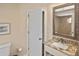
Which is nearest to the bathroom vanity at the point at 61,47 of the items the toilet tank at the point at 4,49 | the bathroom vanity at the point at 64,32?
the bathroom vanity at the point at 64,32

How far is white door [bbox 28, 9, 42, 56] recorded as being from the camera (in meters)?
1.43

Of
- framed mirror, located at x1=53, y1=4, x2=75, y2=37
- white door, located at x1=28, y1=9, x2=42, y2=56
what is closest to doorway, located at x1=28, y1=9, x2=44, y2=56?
white door, located at x1=28, y1=9, x2=42, y2=56

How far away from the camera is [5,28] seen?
1.41 meters

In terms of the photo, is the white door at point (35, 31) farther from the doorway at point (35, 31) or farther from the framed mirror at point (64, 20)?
the framed mirror at point (64, 20)

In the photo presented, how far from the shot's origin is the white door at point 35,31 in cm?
143

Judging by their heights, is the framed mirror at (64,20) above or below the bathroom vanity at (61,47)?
above

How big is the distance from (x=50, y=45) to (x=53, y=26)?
0.19 meters

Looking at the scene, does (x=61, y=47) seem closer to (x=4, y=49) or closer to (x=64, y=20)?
(x=64, y=20)

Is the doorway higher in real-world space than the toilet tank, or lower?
higher

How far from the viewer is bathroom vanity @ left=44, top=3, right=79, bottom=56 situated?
138 cm

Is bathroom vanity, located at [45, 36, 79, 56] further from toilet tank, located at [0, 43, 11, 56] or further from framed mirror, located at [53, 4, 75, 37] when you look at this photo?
toilet tank, located at [0, 43, 11, 56]

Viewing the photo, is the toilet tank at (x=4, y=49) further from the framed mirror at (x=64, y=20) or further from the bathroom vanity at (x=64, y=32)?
the framed mirror at (x=64, y=20)

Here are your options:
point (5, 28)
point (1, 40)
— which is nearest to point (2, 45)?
point (1, 40)

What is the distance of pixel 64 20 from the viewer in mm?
1418
